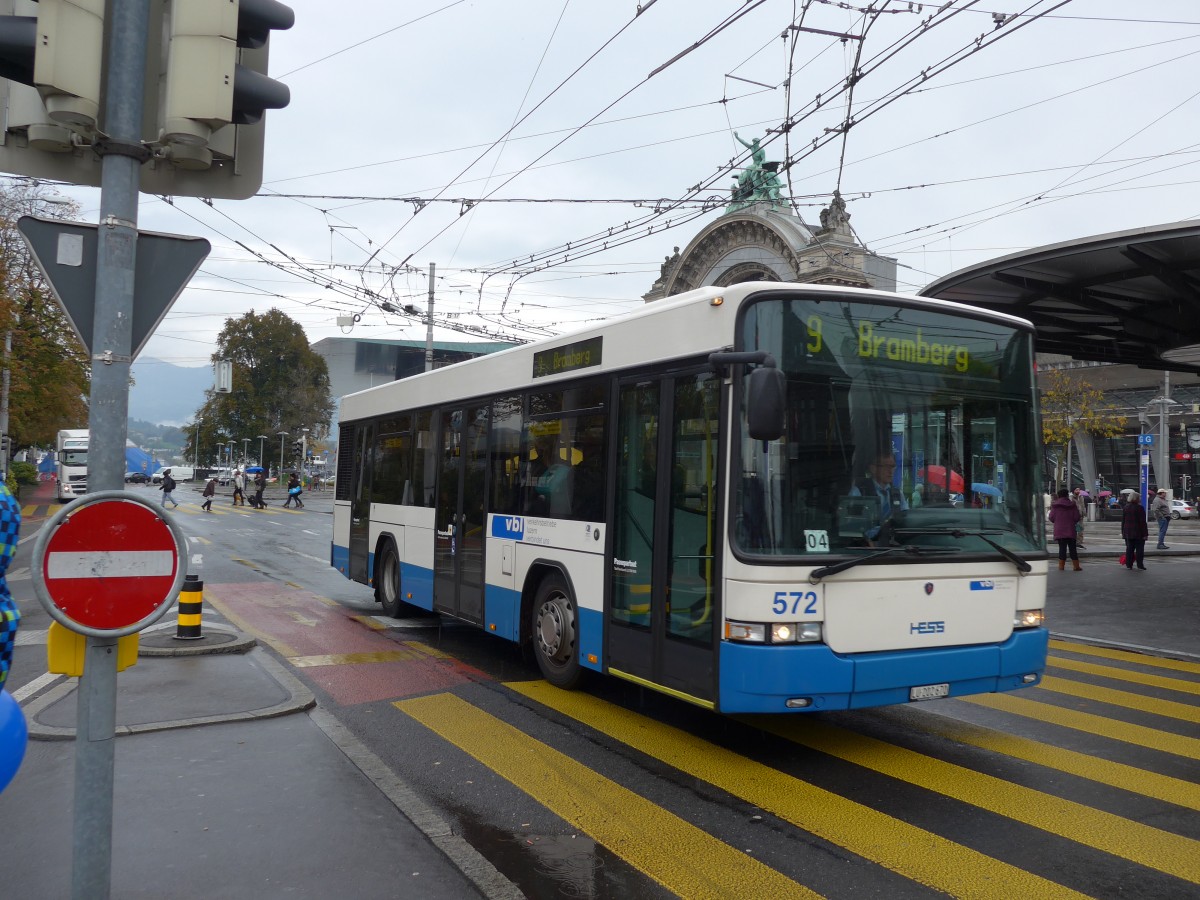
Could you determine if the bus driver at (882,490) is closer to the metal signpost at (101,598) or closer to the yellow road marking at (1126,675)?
the metal signpost at (101,598)

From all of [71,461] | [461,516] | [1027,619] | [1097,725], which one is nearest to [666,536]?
[1027,619]

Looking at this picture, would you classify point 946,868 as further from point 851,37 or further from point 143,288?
point 851,37

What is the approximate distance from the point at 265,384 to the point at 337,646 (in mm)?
70198

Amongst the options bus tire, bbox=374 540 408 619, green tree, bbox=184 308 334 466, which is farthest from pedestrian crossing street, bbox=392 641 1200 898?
green tree, bbox=184 308 334 466

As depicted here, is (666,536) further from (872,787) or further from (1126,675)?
(1126,675)

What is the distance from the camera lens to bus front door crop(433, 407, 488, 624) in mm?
9312

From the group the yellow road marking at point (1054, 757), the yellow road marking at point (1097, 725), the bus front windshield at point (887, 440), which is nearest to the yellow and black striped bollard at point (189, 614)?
the bus front windshield at point (887, 440)

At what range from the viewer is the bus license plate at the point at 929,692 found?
5859mm

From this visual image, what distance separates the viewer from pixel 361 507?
42.7 feet

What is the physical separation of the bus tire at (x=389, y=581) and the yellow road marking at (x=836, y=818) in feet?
16.5

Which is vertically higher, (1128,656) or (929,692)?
(929,692)

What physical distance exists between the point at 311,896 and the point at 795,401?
3606 millimetres

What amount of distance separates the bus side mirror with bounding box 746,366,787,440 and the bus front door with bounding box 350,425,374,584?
26.9ft

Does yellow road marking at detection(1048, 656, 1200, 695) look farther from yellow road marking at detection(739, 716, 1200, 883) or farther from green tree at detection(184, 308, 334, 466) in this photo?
green tree at detection(184, 308, 334, 466)
